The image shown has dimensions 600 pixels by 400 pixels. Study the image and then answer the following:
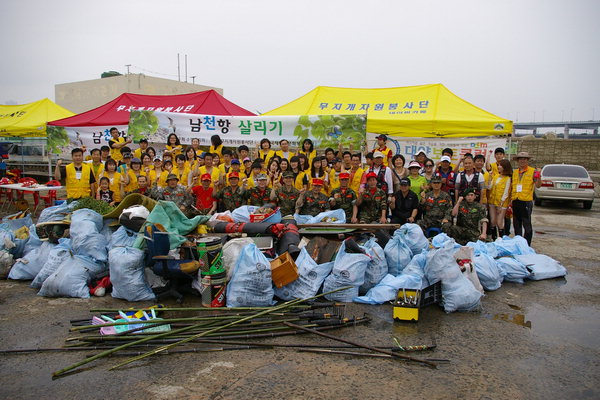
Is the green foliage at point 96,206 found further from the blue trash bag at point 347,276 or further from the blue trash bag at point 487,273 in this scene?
the blue trash bag at point 487,273

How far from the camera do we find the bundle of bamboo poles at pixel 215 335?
3.39 m

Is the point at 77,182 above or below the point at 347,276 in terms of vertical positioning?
above

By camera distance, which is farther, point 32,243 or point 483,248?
point 32,243

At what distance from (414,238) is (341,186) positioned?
1731 millimetres

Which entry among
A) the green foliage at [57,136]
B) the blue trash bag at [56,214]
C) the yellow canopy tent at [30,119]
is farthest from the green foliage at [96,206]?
the yellow canopy tent at [30,119]

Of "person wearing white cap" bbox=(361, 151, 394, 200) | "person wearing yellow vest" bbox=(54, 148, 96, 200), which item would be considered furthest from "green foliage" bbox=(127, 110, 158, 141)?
"person wearing white cap" bbox=(361, 151, 394, 200)

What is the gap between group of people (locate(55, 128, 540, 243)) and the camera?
655 centimetres

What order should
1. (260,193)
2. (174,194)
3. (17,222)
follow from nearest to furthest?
(17,222) < (174,194) < (260,193)

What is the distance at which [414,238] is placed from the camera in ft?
17.8

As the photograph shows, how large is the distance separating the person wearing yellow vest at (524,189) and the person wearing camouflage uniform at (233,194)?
4814mm

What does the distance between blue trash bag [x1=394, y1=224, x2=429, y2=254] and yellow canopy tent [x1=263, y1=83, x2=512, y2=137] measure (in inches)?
163

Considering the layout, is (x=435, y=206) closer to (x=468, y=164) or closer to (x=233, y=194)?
(x=468, y=164)

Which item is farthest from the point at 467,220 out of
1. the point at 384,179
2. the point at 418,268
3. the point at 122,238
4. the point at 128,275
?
the point at 122,238

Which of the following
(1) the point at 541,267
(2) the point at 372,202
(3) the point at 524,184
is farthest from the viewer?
(3) the point at 524,184
